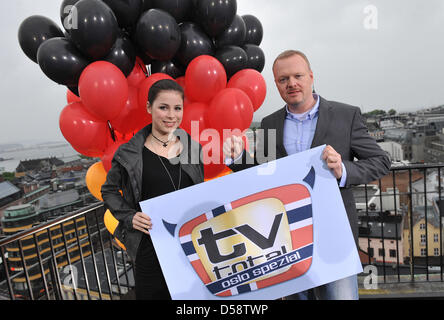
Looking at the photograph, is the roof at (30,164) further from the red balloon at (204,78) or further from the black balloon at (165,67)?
the red balloon at (204,78)

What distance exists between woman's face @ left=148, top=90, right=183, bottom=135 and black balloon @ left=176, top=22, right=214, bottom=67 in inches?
40.9

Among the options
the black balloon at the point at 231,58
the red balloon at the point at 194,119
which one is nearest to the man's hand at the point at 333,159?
the red balloon at the point at 194,119

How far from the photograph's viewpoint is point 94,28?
1550mm

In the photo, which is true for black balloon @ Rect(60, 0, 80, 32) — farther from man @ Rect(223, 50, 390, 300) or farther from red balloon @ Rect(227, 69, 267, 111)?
man @ Rect(223, 50, 390, 300)

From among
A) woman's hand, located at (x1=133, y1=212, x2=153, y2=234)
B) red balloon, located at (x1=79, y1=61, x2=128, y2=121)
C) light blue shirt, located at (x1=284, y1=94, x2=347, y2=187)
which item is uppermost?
red balloon, located at (x1=79, y1=61, x2=128, y2=121)

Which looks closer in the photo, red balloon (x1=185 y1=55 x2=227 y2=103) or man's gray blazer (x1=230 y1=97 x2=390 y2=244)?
man's gray blazer (x1=230 y1=97 x2=390 y2=244)

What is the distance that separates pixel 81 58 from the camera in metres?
1.71

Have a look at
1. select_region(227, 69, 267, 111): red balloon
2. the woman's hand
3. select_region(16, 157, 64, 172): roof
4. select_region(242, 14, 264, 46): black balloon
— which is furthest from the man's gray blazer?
select_region(16, 157, 64, 172): roof

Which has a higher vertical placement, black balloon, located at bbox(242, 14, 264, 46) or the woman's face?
black balloon, located at bbox(242, 14, 264, 46)

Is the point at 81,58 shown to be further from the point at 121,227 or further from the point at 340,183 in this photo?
the point at 340,183

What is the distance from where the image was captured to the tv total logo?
1.09m

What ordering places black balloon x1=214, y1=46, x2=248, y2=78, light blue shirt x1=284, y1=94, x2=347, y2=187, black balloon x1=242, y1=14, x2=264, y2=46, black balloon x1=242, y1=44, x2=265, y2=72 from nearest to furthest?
light blue shirt x1=284, y1=94, x2=347, y2=187
black balloon x1=214, y1=46, x2=248, y2=78
black balloon x1=242, y1=44, x2=265, y2=72
black balloon x1=242, y1=14, x2=264, y2=46

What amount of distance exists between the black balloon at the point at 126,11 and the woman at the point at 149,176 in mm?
1092
